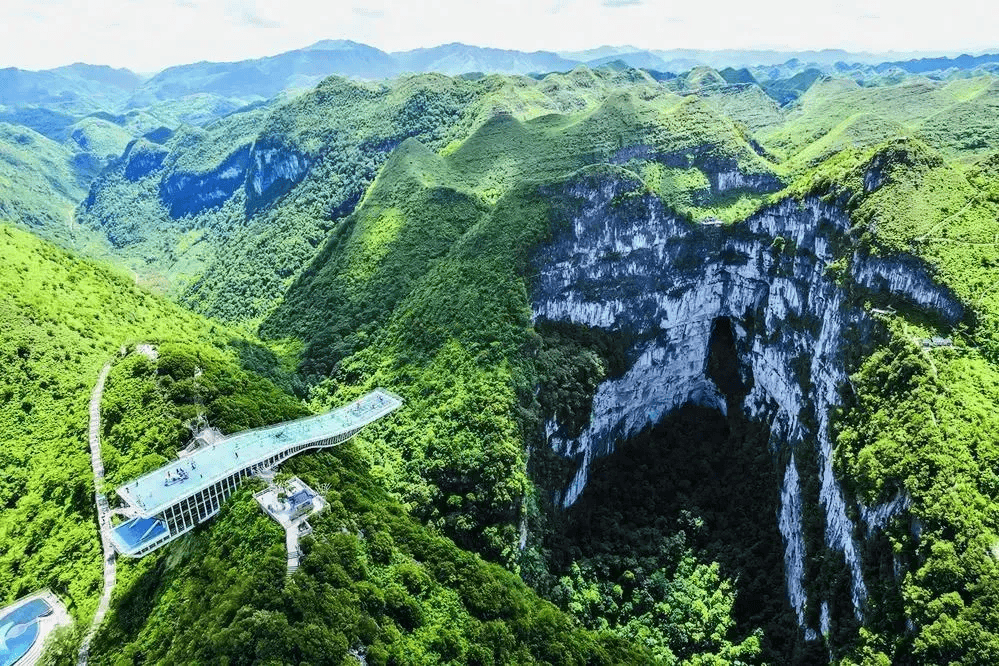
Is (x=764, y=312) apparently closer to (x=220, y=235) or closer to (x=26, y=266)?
(x=26, y=266)

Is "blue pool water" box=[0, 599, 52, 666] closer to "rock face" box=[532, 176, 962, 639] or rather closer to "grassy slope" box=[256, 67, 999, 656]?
"grassy slope" box=[256, 67, 999, 656]

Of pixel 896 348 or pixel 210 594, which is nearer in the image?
pixel 210 594

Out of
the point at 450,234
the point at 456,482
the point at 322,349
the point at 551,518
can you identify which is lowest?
the point at 551,518

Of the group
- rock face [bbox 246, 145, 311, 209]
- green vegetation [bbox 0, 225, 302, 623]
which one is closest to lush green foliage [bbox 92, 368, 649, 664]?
green vegetation [bbox 0, 225, 302, 623]

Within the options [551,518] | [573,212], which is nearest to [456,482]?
[551,518]

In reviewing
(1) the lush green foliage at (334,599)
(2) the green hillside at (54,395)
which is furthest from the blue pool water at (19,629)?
(1) the lush green foliage at (334,599)

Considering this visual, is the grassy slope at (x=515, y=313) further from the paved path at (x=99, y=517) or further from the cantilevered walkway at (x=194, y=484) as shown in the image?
the paved path at (x=99, y=517)
